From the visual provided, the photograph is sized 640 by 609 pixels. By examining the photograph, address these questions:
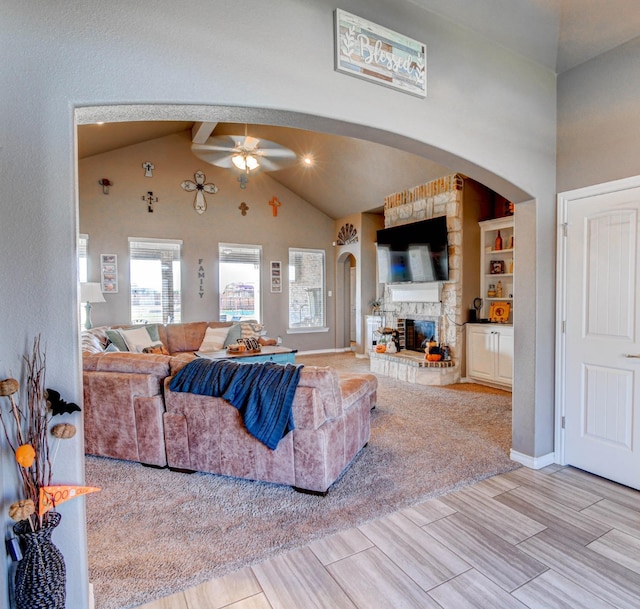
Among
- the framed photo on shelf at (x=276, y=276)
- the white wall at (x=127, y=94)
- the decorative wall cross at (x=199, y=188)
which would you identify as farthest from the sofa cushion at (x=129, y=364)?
the framed photo on shelf at (x=276, y=276)

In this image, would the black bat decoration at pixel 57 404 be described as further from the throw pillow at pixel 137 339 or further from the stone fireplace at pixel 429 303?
the stone fireplace at pixel 429 303

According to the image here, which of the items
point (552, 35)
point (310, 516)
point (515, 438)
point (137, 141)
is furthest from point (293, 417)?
point (137, 141)

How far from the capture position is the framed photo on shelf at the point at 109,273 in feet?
20.9

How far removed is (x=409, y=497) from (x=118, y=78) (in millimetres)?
2763

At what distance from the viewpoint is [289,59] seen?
184 centimetres

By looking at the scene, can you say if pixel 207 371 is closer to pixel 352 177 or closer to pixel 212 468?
pixel 212 468

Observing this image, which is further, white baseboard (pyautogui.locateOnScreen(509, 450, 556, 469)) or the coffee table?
the coffee table

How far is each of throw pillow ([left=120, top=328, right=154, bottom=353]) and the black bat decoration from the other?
4405 millimetres

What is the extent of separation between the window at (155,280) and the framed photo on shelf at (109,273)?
0.82 feet

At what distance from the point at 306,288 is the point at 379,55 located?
6.38 metres

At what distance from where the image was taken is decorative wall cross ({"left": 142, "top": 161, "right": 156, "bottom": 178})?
6652mm

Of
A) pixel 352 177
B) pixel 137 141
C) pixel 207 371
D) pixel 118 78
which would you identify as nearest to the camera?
pixel 118 78

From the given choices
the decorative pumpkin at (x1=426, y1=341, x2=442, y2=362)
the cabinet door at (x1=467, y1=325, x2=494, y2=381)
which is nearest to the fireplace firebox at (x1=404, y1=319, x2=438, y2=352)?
the decorative pumpkin at (x1=426, y1=341, x2=442, y2=362)

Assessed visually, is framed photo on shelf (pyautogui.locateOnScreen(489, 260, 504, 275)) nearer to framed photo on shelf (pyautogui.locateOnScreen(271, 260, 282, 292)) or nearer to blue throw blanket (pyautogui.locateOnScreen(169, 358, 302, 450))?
framed photo on shelf (pyautogui.locateOnScreen(271, 260, 282, 292))
